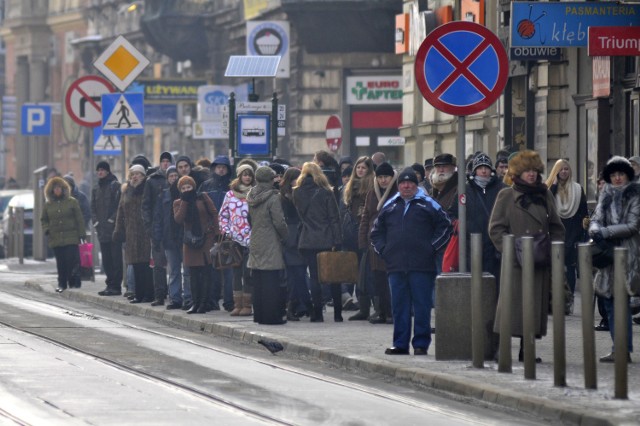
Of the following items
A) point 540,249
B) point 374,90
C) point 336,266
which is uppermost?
point 374,90

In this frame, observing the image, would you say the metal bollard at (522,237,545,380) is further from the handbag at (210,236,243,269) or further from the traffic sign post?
the handbag at (210,236,243,269)

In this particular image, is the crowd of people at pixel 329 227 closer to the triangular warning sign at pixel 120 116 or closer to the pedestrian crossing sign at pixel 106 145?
the triangular warning sign at pixel 120 116

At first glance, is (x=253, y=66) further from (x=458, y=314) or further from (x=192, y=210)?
(x=458, y=314)

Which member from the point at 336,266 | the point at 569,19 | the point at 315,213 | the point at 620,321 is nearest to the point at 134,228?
the point at 315,213

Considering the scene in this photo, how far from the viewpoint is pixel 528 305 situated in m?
13.6

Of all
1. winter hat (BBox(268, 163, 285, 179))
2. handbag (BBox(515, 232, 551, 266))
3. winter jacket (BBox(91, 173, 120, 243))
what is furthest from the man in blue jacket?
winter jacket (BBox(91, 173, 120, 243))

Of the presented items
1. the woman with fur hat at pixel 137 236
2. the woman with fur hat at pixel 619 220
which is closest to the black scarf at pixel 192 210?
the woman with fur hat at pixel 137 236

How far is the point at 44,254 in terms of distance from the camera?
125ft

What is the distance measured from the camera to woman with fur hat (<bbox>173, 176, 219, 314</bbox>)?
22.0m

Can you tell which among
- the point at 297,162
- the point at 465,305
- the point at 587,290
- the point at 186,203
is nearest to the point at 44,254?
the point at 297,162

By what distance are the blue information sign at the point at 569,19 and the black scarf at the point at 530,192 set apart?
5377 millimetres

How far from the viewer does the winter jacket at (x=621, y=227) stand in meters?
15.3

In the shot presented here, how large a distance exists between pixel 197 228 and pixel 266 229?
2219 mm

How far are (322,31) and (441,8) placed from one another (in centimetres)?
965
